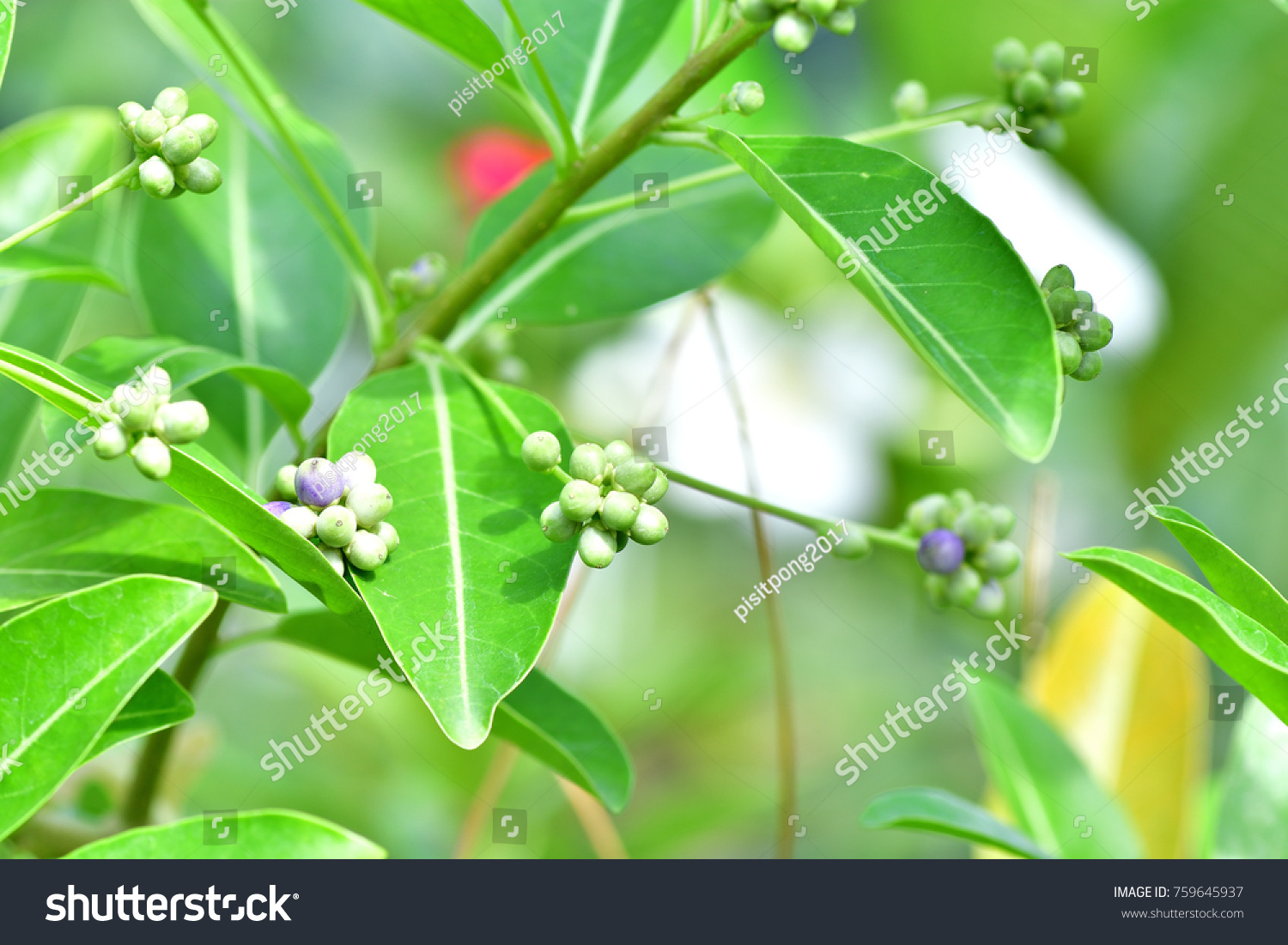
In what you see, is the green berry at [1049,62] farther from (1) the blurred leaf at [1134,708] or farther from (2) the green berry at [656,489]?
(1) the blurred leaf at [1134,708]

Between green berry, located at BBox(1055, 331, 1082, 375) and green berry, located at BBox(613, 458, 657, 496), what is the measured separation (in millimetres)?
360

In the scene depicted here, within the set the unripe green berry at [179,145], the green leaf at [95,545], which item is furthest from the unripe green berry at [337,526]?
the unripe green berry at [179,145]

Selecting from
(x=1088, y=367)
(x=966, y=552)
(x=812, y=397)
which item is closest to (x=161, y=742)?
(x=966, y=552)

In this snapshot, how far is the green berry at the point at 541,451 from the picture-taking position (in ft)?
2.91

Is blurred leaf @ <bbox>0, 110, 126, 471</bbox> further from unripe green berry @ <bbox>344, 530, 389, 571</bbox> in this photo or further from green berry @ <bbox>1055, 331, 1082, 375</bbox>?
green berry @ <bbox>1055, 331, 1082, 375</bbox>

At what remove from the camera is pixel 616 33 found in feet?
4.19

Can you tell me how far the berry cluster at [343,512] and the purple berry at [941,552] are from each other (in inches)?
23.3

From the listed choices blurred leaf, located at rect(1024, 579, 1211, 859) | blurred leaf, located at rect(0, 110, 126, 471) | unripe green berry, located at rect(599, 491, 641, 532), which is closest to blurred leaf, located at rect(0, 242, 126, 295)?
blurred leaf, located at rect(0, 110, 126, 471)

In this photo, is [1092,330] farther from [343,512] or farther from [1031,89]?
[343,512]

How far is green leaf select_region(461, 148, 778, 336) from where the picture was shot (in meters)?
1.37

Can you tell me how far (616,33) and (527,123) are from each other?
1468mm

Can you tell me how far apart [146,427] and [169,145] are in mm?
252

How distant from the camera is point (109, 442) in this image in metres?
0.74

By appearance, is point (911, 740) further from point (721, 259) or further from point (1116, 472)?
point (721, 259)
